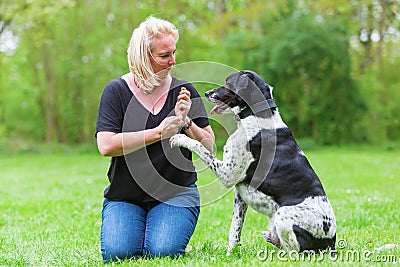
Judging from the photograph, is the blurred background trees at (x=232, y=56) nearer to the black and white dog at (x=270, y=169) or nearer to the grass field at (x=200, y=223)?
the grass field at (x=200, y=223)

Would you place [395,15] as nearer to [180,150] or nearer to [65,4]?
[65,4]

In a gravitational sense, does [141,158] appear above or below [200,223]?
above

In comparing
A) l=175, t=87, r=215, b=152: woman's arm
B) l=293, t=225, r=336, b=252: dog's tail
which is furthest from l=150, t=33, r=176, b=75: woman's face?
l=293, t=225, r=336, b=252: dog's tail

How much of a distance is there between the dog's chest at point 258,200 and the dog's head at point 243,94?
544mm

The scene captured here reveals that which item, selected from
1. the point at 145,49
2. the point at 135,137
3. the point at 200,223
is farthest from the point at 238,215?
the point at 200,223

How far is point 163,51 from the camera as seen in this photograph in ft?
13.6

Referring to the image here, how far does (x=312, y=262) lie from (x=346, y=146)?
52.4 ft

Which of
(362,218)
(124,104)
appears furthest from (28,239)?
(362,218)

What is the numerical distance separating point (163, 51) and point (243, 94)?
0.77 m

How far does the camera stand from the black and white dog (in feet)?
12.1

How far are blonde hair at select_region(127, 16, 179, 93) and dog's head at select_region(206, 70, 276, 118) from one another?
611 millimetres

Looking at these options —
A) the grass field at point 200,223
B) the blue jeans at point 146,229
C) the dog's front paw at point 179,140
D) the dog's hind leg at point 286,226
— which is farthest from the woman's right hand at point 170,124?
the dog's hind leg at point 286,226

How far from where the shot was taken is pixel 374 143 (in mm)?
19422

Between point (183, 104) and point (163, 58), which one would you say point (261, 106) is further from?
point (163, 58)
